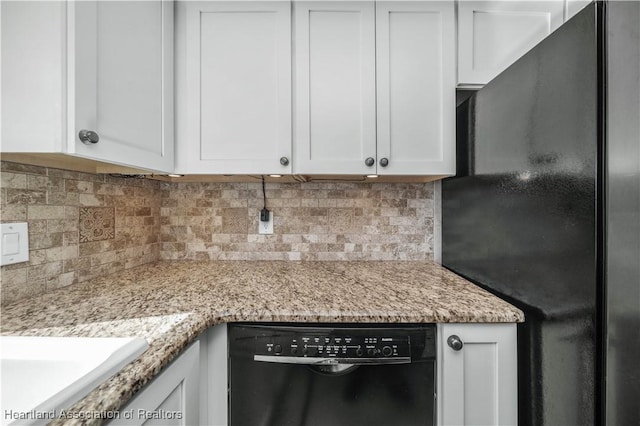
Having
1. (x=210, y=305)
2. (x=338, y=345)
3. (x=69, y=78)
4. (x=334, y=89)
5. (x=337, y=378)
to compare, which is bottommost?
(x=337, y=378)

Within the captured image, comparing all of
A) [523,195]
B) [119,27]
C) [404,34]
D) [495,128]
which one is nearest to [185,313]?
[119,27]

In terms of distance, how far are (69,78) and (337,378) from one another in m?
1.11

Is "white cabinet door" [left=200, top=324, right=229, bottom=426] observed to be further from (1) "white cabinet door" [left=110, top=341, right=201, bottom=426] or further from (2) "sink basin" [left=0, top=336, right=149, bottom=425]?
(2) "sink basin" [left=0, top=336, right=149, bottom=425]

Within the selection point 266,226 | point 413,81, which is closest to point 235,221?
point 266,226

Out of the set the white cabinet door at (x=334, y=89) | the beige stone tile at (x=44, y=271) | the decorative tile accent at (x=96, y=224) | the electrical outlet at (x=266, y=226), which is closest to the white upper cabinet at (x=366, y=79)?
the white cabinet door at (x=334, y=89)

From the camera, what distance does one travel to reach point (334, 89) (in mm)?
1293

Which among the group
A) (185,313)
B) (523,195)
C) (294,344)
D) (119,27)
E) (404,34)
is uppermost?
(404,34)

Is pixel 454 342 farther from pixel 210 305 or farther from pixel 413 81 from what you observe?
pixel 413 81

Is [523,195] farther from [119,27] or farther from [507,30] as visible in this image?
[119,27]

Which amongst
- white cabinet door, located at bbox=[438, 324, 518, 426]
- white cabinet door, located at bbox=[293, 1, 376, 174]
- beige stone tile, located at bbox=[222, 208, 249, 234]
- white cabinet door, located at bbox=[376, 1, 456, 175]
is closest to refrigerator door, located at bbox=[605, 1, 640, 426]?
white cabinet door, located at bbox=[438, 324, 518, 426]

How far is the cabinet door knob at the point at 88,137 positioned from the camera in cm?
79

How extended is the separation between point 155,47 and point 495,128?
4.23 feet

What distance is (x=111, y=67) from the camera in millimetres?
909

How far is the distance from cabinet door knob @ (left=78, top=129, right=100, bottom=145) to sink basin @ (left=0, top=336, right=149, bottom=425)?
0.50 m
